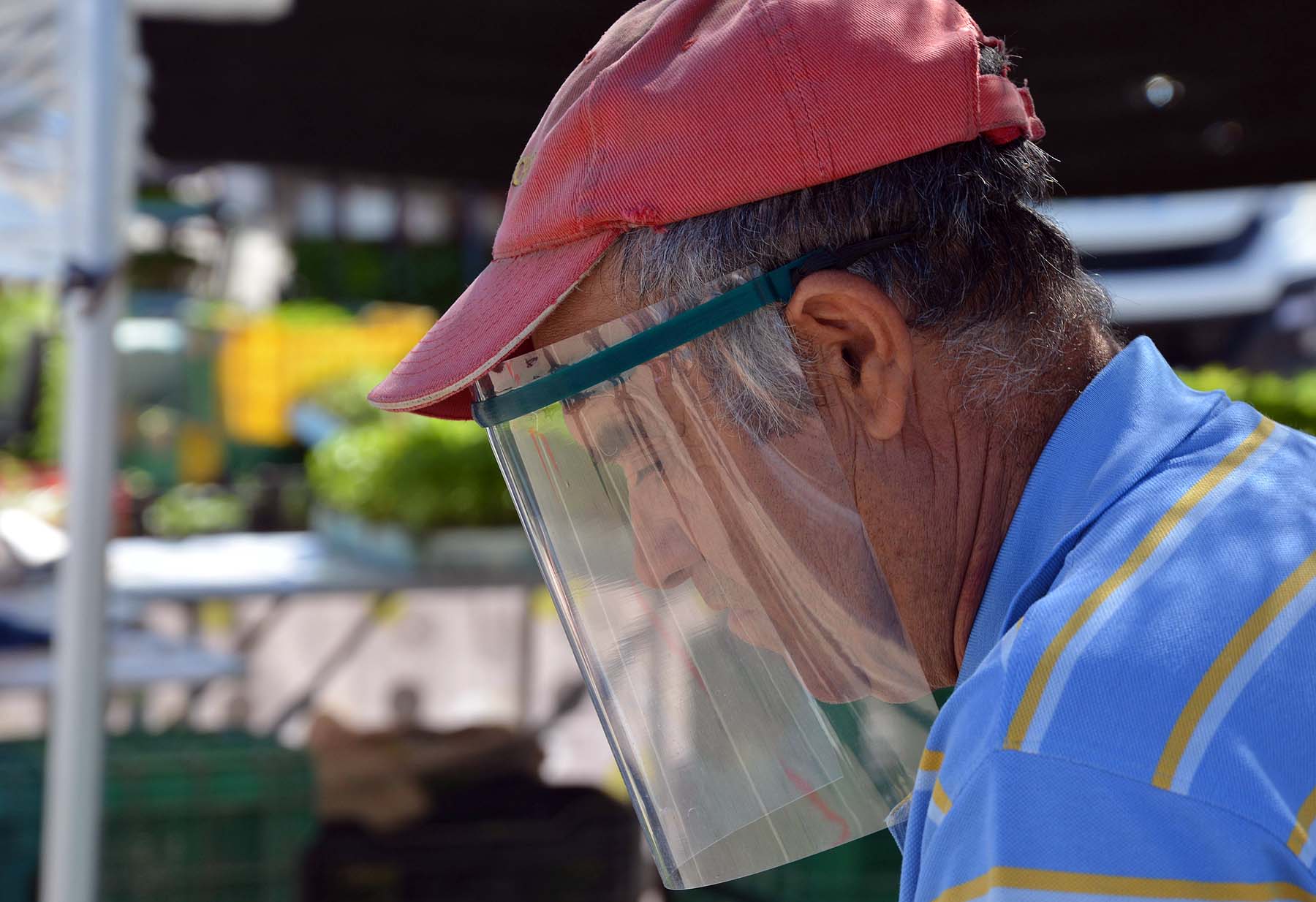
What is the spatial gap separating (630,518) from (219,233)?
15548mm

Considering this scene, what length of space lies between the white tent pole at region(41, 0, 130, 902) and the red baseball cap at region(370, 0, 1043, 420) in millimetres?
1704

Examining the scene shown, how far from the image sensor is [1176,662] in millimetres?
676

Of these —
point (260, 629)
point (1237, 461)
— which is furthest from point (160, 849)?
point (1237, 461)

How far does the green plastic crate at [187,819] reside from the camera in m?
3.03

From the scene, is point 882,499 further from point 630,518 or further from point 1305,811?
point 1305,811

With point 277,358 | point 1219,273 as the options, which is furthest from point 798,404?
point 1219,273

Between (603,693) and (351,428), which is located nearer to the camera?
(603,693)

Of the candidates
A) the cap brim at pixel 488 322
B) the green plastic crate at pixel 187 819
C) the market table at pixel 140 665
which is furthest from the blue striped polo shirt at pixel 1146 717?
the market table at pixel 140 665

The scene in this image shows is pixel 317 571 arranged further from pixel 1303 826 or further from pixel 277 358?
pixel 277 358

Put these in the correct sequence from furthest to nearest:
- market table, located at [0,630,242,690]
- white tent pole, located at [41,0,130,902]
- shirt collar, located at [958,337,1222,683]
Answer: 1. market table, located at [0,630,242,690]
2. white tent pole, located at [41,0,130,902]
3. shirt collar, located at [958,337,1222,683]

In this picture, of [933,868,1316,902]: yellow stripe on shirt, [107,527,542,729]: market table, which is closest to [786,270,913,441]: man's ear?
[933,868,1316,902]: yellow stripe on shirt

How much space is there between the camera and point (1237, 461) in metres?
0.84

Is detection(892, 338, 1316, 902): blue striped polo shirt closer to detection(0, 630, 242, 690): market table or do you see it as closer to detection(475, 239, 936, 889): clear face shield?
detection(475, 239, 936, 889): clear face shield

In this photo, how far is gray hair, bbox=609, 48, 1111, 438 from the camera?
0.96m
